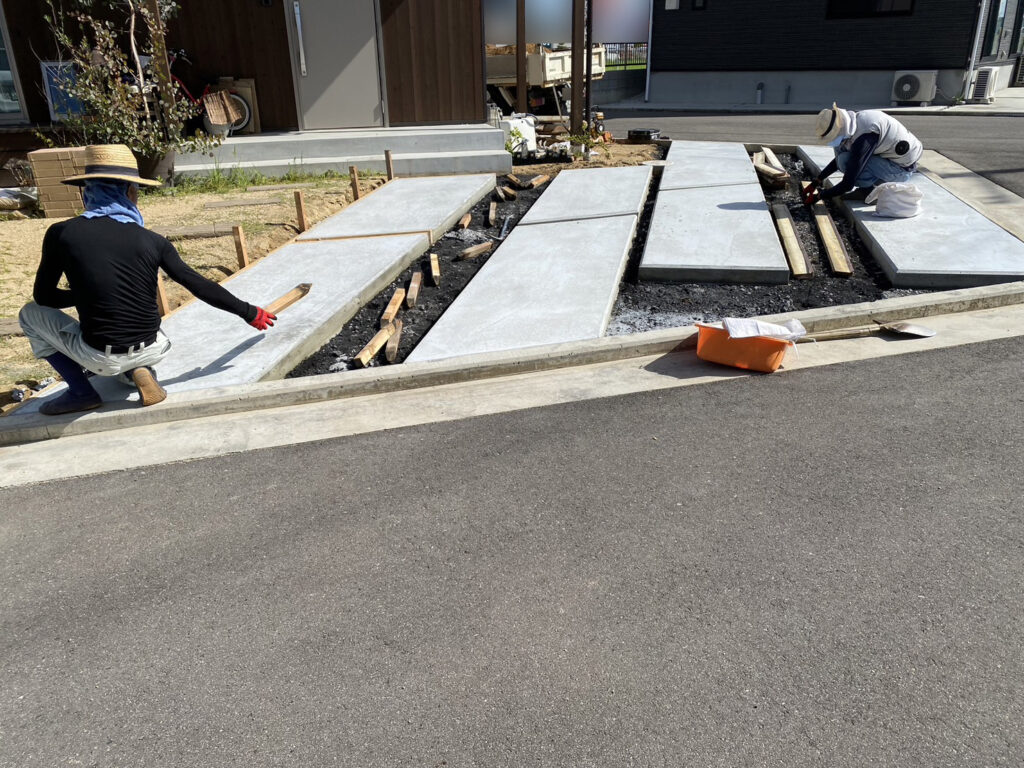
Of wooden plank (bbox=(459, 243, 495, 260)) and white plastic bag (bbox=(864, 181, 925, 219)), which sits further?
white plastic bag (bbox=(864, 181, 925, 219))

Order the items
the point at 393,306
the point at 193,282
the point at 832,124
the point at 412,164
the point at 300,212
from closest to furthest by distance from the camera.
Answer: the point at 193,282
the point at 393,306
the point at 832,124
the point at 300,212
the point at 412,164

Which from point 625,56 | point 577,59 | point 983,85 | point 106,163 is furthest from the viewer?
point 625,56

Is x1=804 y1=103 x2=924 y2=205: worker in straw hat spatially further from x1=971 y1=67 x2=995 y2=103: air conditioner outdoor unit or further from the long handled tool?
x1=971 y1=67 x2=995 y2=103: air conditioner outdoor unit

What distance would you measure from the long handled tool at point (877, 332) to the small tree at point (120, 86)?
9.12m

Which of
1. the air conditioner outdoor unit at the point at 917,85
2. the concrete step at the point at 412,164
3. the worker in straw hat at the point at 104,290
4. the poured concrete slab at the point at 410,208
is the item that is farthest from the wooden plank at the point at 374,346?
the air conditioner outdoor unit at the point at 917,85

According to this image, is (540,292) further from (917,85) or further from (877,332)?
(917,85)

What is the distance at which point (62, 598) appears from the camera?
10.7ft

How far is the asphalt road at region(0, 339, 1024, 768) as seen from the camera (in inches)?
98.3

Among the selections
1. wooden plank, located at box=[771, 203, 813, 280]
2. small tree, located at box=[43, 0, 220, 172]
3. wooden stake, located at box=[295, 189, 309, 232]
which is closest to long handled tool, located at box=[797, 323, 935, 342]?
wooden plank, located at box=[771, 203, 813, 280]

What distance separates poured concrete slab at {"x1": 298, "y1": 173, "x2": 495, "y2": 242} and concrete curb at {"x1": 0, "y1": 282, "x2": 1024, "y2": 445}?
3.55 m

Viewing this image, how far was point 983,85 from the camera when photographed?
22.1m

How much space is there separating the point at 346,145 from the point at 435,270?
214 inches

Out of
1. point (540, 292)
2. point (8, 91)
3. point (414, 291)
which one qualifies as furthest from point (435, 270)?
point (8, 91)

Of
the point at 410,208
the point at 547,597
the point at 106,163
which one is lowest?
the point at 547,597
